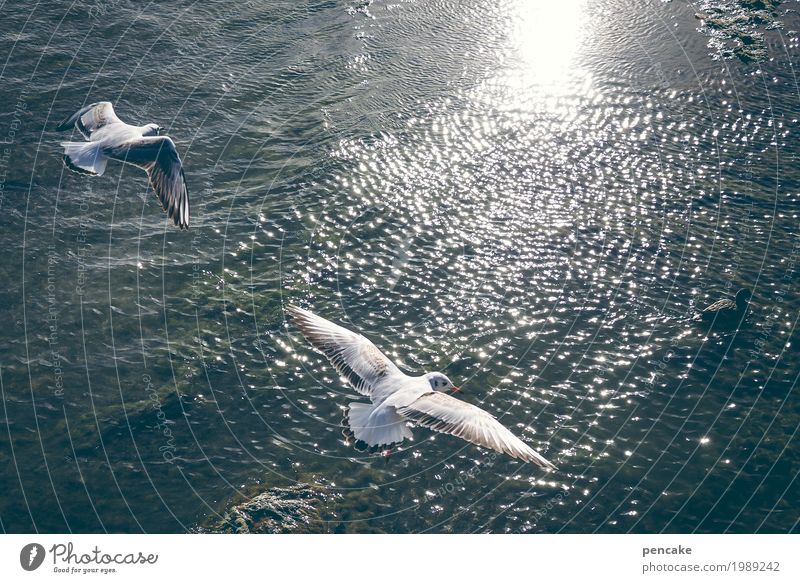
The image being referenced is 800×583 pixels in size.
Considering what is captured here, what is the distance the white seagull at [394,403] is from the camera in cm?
1644

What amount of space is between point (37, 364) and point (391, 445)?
328 inches

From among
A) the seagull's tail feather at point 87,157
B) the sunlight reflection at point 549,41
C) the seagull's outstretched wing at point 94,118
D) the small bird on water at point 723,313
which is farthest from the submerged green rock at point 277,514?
the sunlight reflection at point 549,41

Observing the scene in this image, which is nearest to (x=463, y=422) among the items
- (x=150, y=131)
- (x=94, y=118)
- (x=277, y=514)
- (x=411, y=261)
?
(x=277, y=514)

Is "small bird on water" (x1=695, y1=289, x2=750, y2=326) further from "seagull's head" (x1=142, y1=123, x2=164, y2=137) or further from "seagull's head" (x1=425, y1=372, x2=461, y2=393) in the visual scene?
"seagull's head" (x1=142, y1=123, x2=164, y2=137)

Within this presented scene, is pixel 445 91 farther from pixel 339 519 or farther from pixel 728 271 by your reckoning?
pixel 339 519

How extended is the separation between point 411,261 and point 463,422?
6.70 meters

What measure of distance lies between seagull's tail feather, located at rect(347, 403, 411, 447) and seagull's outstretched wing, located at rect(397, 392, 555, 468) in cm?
42

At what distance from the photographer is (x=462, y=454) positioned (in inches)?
706

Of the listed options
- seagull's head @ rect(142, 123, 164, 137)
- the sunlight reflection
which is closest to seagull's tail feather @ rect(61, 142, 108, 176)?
seagull's head @ rect(142, 123, 164, 137)

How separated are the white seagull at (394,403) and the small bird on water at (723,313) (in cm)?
688

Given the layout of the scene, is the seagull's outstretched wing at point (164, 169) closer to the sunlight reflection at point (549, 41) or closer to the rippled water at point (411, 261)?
the rippled water at point (411, 261)

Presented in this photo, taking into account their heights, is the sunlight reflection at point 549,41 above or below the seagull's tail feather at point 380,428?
above

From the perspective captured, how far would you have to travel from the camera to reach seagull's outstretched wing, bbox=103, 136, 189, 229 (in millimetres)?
20766

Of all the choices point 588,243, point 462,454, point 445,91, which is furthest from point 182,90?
point 462,454
